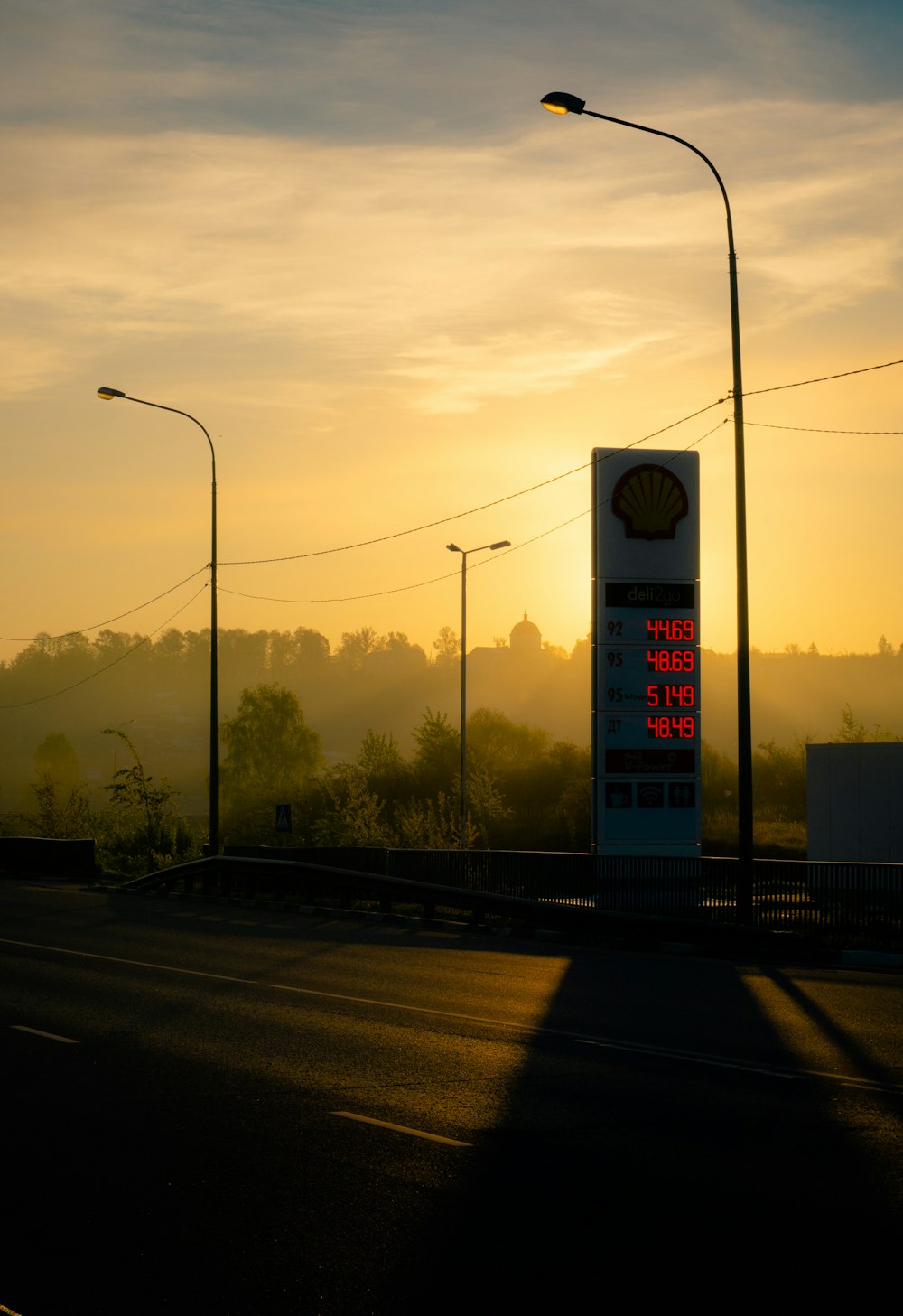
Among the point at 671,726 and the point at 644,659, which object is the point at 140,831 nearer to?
the point at 671,726

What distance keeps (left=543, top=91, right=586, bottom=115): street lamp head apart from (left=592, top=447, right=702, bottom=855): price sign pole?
9.29 m

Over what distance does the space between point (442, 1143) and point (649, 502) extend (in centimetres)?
2146

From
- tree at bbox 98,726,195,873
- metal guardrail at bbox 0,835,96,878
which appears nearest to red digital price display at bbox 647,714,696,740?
metal guardrail at bbox 0,835,96,878

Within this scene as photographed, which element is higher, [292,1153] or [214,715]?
[214,715]

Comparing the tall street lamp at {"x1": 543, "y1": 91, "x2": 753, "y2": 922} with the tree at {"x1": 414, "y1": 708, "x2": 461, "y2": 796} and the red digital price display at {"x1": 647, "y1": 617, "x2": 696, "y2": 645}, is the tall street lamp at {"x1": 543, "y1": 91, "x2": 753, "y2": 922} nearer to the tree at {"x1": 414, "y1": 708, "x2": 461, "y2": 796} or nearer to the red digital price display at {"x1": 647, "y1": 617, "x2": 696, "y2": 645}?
the red digital price display at {"x1": 647, "y1": 617, "x2": 696, "y2": 645}

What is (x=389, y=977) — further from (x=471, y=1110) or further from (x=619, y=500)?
(x=619, y=500)

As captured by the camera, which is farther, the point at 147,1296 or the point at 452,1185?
the point at 452,1185

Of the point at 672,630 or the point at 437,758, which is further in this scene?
the point at 437,758

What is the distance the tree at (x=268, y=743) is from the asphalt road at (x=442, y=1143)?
130 m

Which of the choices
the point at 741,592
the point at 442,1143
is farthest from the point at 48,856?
the point at 442,1143

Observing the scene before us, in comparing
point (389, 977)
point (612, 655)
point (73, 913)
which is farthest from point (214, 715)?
point (389, 977)

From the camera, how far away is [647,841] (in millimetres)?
28297

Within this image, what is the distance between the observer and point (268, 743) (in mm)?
147125

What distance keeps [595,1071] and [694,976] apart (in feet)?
22.4
